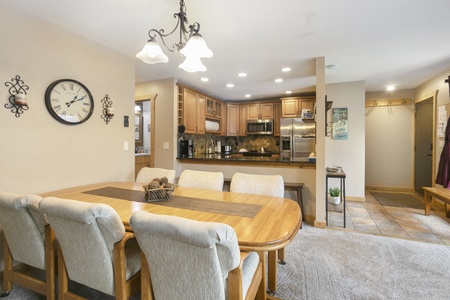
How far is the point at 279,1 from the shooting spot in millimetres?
1861

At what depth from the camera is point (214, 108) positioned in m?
5.50

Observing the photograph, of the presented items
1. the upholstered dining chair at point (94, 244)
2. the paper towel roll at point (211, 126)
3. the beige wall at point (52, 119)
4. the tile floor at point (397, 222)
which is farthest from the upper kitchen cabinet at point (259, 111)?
the upholstered dining chair at point (94, 244)

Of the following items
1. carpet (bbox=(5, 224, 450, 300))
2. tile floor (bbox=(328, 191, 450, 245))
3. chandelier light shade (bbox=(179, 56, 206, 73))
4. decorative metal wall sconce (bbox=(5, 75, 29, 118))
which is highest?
chandelier light shade (bbox=(179, 56, 206, 73))

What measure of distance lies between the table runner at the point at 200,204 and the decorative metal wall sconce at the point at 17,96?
96 centimetres

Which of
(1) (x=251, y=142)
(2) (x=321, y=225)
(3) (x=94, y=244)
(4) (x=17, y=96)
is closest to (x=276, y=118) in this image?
(1) (x=251, y=142)

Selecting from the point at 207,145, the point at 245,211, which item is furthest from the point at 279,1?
the point at 207,145

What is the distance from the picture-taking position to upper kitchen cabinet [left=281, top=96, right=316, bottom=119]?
531cm

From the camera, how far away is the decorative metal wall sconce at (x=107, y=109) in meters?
2.81

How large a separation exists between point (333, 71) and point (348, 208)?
2.46 metres

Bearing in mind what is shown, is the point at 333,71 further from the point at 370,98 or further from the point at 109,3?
the point at 109,3

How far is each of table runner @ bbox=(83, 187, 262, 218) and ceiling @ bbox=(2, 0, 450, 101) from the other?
5.50 ft

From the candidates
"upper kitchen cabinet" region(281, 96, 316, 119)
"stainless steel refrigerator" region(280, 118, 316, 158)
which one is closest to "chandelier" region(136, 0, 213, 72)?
"stainless steel refrigerator" region(280, 118, 316, 158)

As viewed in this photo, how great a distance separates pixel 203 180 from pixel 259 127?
3.87 metres

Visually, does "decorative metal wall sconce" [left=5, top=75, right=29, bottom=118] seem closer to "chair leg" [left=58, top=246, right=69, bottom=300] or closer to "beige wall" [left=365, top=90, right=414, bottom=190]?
"chair leg" [left=58, top=246, right=69, bottom=300]
